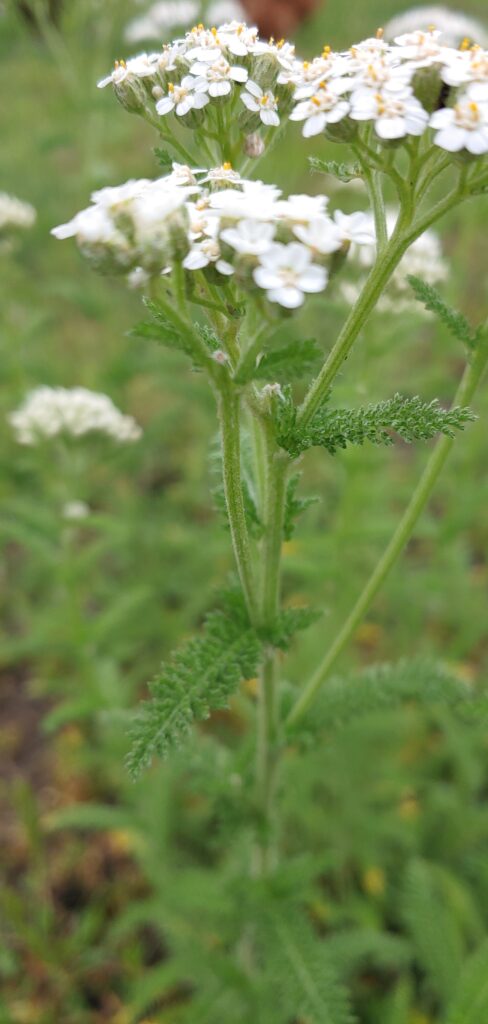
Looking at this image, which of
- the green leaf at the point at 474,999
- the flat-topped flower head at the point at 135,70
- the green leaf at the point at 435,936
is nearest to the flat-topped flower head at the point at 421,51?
the flat-topped flower head at the point at 135,70

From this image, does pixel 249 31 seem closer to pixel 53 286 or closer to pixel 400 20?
pixel 53 286

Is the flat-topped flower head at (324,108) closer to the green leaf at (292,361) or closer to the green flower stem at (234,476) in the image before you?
the green leaf at (292,361)

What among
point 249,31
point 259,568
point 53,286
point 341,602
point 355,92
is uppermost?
point 53,286

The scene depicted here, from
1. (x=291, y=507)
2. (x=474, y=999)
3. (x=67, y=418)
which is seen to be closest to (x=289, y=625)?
(x=291, y=507)

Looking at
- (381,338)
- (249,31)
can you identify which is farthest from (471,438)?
(249,31)

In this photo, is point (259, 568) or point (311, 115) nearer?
point (311, 115)
